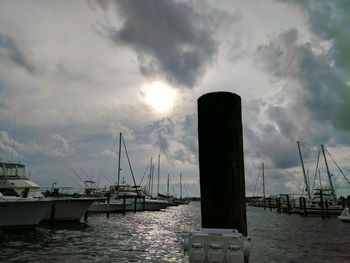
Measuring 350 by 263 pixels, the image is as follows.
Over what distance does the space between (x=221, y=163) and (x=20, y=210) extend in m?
23.2

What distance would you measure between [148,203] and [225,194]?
2311 inches

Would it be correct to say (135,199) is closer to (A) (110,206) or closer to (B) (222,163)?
(A) (110,206)

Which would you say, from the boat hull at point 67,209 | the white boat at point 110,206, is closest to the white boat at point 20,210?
the boat hull at point 67,209

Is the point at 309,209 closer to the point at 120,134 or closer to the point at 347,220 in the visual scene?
the point at 347,220

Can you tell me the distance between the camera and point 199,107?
13.8 feet

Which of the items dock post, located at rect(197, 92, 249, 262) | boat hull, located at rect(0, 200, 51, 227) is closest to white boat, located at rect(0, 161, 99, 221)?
boat hull, located at rect(0, 200, 51, 227)

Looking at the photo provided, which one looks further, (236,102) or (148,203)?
(148,203)

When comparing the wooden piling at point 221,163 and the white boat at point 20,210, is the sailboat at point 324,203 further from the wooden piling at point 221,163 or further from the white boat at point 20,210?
the wooden piling at point 221,163

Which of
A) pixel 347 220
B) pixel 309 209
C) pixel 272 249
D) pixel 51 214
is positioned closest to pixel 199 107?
pixel 272 249

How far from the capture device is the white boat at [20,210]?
22969 mm

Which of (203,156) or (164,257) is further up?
(203,156)

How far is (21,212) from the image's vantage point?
2366cm

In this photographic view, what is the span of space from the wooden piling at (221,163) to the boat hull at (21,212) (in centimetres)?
2244

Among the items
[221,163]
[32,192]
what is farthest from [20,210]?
[221,163]
